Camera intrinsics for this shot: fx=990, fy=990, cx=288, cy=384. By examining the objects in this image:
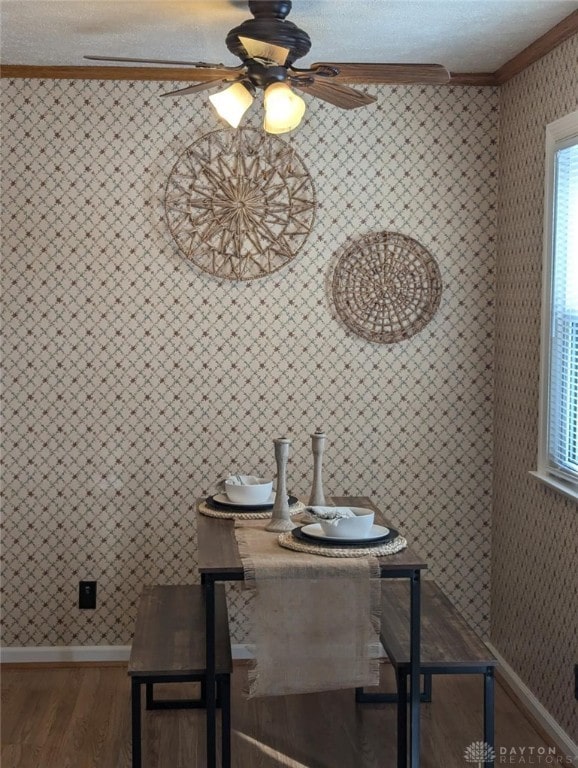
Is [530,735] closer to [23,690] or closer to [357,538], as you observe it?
[357,538]

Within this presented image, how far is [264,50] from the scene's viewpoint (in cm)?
260

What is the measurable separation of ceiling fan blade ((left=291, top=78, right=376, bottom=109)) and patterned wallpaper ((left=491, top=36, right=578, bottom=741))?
0.86 m

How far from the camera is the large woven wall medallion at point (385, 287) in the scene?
4258 millimetres

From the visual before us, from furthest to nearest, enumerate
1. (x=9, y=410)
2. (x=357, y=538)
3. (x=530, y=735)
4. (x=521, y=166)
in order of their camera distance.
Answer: (x=9, y=410) → (x=521, y=166) → (x=530, y=735) → (x=357, y=538)

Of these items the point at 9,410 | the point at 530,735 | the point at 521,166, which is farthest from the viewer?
the point at 9,410

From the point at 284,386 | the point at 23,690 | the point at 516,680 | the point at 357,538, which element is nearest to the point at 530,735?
the point at 516,680

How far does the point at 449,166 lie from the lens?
14.0 feet

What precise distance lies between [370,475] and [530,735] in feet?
4.14

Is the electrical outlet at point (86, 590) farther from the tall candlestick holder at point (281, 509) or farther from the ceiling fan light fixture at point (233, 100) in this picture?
the ceiling fan light fixture at point (233, 100)

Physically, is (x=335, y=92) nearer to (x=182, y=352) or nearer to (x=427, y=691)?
(x=182, y=352)

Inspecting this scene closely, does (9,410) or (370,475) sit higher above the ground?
(9,410)

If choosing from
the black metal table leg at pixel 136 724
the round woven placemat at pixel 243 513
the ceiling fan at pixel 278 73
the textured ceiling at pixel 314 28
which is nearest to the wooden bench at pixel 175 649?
the black metal table leg at pixel 136 724

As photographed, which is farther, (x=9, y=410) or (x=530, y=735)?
(x=9, y=410)

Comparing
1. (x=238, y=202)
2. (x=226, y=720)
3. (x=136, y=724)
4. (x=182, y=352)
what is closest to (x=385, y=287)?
(x=238, y=202)
